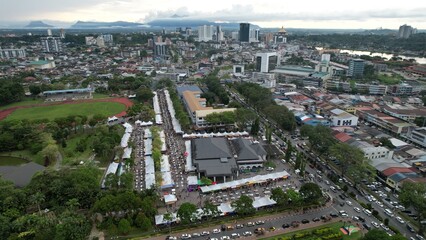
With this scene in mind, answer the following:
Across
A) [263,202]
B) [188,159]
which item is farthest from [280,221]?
[188,159]

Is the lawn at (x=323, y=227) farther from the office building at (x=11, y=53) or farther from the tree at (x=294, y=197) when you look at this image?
the office building at (x=11, y=53)

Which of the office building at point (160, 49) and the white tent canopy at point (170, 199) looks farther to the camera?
the office building at point (160, 49)

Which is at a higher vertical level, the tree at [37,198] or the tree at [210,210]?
the tree at [37,198]

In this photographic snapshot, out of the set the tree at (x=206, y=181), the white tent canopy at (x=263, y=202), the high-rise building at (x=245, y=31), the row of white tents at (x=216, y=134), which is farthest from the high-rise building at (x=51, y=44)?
the white tent canopy at (x=263, y=202)

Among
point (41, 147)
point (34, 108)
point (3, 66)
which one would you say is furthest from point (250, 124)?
point (3, 66)

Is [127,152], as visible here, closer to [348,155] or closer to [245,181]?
[245,181]

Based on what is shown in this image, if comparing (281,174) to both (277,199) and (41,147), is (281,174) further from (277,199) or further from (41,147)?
(41,147)

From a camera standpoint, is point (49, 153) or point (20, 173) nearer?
point (20, 173)
